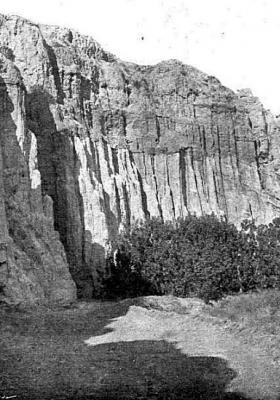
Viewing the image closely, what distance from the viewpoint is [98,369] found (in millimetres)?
16391

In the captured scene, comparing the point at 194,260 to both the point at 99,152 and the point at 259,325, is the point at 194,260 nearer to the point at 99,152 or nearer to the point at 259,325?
the point at 259,325

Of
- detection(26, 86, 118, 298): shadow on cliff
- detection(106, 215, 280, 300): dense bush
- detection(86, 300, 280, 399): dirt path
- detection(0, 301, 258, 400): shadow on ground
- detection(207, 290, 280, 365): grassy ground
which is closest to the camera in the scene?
detection(0, 301, 258, 400): shadow on ground

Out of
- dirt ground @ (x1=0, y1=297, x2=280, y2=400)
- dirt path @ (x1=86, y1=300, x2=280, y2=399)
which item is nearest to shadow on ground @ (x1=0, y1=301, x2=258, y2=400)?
dirt ground @ (x1=0, y1=297, x2=280, y2=400)

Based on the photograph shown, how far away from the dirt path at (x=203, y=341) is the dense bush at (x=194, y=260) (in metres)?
15.5

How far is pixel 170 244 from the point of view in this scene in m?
45.1

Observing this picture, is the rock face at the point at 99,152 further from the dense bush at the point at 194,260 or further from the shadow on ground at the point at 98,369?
the shadow on ground at the point at 98,369

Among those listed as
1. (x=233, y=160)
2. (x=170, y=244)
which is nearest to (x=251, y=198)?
(x=233, y=160)

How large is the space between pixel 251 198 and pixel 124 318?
186ft

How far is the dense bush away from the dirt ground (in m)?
16.7

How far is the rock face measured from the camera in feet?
153

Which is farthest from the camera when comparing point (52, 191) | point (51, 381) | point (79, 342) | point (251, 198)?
point (251, 198)

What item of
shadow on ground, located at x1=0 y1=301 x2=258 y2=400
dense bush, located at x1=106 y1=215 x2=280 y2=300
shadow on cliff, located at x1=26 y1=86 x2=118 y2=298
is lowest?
shadow on ground, located at x1=0 y1=301 x2=258 y2=400

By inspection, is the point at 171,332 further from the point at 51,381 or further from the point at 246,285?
the point at 246,285

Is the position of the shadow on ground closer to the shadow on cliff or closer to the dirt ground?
the dirt ground
